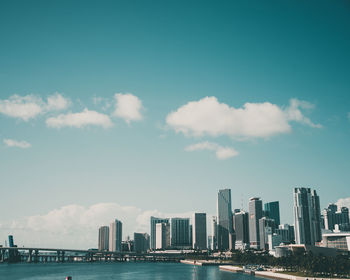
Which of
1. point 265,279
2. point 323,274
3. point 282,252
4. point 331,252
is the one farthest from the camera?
point 282,252

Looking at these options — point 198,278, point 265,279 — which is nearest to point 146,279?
point 198,278

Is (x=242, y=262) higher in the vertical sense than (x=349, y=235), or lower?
lower

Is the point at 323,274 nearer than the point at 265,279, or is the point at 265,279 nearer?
the point at 323,274

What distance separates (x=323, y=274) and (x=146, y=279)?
5250cm

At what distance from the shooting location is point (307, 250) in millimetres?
151750

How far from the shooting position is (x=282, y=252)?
7096 inches

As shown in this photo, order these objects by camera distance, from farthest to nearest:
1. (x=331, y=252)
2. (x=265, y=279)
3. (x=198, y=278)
A: (x=331, y=252), (x=198, y=278), (x=265, y=279)

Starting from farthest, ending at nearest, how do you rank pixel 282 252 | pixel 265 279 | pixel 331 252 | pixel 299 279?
pixel 282 252 < pixel 331 252 < pixel 265 279 < pixel 299 279

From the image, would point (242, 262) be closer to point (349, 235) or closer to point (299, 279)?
point (349, 235)

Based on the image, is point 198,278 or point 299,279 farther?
point 198,278

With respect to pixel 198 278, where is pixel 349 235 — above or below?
above

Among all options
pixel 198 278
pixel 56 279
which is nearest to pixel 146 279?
pixel 198 278

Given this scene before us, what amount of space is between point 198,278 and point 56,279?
43893 millimetres

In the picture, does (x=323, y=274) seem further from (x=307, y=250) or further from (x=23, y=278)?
(x=23, y=278)
